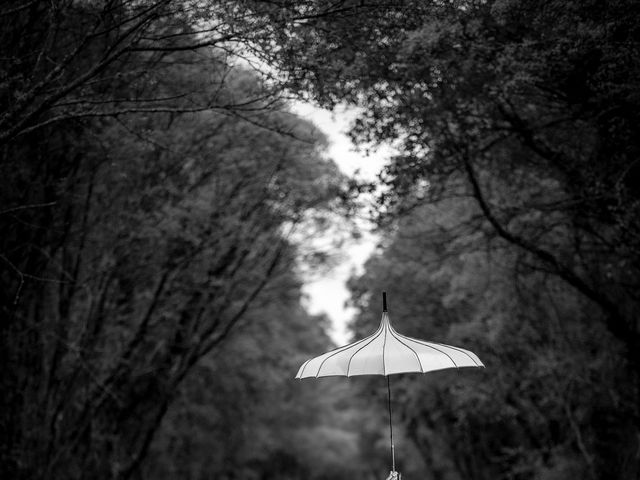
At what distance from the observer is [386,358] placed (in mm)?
5363

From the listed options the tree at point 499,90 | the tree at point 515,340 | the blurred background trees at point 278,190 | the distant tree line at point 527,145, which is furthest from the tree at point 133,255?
the tree at point 515,340

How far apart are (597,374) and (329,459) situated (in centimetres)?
2260

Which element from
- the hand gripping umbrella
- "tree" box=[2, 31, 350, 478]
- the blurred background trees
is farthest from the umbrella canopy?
"tree" box=[2, 31, 350, 478]

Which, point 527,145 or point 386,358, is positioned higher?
point 527,145

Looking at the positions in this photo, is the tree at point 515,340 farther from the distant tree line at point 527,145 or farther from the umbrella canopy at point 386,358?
the umbrella canopy at point 386,358

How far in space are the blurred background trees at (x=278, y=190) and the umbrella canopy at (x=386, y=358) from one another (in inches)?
112

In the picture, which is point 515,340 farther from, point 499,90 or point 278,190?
point 499,90

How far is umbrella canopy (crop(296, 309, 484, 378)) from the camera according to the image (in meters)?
5.26

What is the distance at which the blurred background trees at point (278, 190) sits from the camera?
663cm

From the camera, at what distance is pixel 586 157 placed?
9.11 metres

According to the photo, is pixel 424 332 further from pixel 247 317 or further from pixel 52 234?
pixel 52 234

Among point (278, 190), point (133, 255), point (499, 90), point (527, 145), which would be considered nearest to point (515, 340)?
point (278, 190)

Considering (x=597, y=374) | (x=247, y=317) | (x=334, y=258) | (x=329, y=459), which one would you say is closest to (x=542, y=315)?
(x=597, y=374)

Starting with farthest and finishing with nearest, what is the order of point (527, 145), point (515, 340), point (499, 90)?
point (515, 340) < point (527, 145) < point (499, 90)
